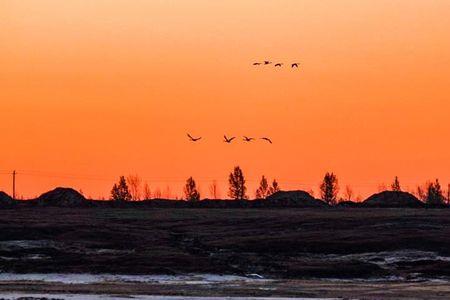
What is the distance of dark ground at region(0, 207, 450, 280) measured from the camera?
74.9 m

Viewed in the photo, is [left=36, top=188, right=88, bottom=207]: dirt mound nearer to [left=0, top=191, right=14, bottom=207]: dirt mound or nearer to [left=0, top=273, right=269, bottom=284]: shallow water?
[left=0, top=191, right=14, bottom=207]: dirt mound

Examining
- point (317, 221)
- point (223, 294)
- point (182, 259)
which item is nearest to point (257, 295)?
point (223, 294)

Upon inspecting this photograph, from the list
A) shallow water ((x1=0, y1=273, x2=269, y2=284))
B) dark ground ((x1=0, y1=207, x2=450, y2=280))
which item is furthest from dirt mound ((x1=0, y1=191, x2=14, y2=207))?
shallow water ((x1=0, y1=273, x2=269, y2=284))

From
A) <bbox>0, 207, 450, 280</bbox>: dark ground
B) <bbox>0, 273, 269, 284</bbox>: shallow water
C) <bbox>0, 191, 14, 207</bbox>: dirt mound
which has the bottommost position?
<bbox>0, 273, 269, 284</bbox>: shallow water

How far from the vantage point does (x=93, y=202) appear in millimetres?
→ 192750

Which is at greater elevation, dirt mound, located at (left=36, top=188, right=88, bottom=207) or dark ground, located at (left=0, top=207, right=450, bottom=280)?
dirt mound, located at (left=36, top=188, right=88, bottom=207)

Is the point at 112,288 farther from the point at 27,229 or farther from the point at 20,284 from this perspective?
the point at 27,229

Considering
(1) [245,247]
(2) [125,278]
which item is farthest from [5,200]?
(2) [125,278]

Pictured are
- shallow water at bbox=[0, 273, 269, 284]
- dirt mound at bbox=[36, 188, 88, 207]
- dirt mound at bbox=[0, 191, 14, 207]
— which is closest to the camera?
shallow water at bbox=[0, 273, 269, 284]

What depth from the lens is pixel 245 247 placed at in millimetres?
93438

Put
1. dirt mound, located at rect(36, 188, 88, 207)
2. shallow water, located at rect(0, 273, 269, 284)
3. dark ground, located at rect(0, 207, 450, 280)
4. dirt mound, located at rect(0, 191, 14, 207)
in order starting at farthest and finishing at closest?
dirt mound, located at rect(36, 188, 88, 207) → dirt mound, located at rect(0, 191, 14, 207) → dark ground, located at rect(0, 207, 450, 280) → shallow water, located at rect(0, 273, 269, 284)

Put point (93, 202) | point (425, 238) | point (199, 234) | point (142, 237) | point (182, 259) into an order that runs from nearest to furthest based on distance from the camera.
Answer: point (182, 259)
point (425, 238)
point (142, 237)
point (199, 234)
point (93, 202)

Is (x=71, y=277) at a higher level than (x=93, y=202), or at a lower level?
lower

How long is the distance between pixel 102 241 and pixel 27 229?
10.7 meters
